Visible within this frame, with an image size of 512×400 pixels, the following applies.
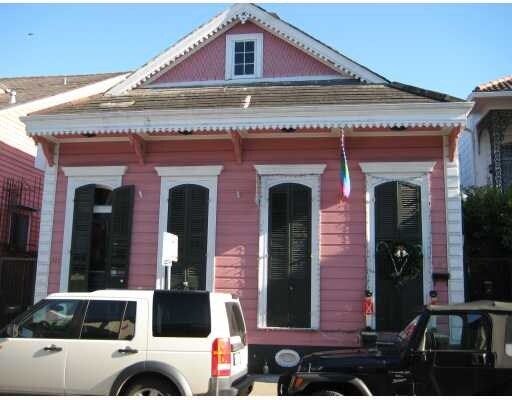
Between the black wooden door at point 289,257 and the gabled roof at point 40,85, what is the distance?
397 inches

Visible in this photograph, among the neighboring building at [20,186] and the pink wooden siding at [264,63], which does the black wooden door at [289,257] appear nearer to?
the pink wooden siding at [264,63]

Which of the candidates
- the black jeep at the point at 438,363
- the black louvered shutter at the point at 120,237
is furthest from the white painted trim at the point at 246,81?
the black jeep at the point at 438,363

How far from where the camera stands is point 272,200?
1112cm

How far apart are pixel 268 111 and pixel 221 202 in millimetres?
2161

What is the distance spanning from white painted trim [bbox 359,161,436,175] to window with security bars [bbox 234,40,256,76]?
3.97 meters

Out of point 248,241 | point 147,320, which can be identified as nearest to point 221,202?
point 248,241

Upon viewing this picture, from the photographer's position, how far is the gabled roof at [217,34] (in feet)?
41.7

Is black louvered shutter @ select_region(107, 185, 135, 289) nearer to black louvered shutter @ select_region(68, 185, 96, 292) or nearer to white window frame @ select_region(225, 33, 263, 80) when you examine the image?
black louvered shutter @ select_region(68, 185, 96, 292)

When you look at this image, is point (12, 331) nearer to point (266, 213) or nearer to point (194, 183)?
point (194, 183)

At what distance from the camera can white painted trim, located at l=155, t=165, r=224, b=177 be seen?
447 inches

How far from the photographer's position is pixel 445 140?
10781 mm

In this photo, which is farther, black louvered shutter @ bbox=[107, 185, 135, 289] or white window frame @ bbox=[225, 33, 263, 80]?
white window frame @ bbox=[225, 33, 263, 80]

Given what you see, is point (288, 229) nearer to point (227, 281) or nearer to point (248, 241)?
point (248, 241)

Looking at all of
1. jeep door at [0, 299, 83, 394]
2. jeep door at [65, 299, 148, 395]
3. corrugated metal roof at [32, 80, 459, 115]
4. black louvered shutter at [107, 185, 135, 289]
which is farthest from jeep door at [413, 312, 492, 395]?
black louvered shutter at [107, 185, 135, 289]
